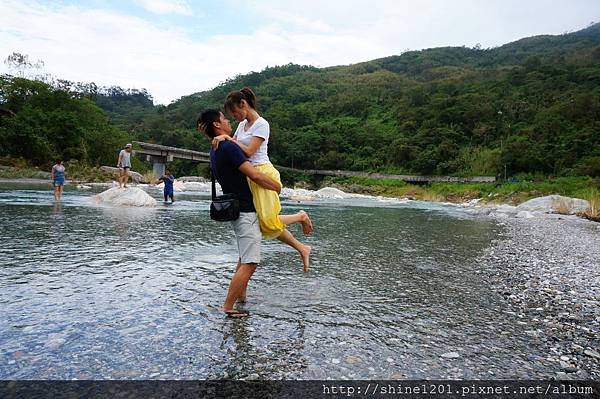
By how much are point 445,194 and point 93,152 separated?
47471 millimetres

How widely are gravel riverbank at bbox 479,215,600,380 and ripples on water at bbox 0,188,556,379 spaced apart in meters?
0.23

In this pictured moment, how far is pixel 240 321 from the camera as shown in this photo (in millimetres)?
3576

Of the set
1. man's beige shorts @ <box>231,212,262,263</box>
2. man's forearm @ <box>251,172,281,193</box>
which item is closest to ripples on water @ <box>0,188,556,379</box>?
man's beige shorts @ <box>231,212,262,263</box>

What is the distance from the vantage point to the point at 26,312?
3.52 m

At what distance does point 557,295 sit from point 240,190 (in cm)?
412

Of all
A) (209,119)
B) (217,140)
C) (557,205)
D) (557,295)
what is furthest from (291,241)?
(557,205)

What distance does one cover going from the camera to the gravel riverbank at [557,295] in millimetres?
3010

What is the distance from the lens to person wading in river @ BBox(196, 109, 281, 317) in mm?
3721

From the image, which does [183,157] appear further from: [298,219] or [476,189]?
[298,219]

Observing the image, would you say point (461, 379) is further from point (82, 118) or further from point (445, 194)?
point (82, 118)

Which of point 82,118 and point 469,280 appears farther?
point 82,118

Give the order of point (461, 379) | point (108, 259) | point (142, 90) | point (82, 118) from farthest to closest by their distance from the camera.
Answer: point (142, 90) < point (82, 118) < point (108, 259) < point (461, 379)

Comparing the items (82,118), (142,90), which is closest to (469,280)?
(82,118)

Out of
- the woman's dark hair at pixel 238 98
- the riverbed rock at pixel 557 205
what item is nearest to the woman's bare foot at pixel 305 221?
the woman's dark hair at pixel 238 98
